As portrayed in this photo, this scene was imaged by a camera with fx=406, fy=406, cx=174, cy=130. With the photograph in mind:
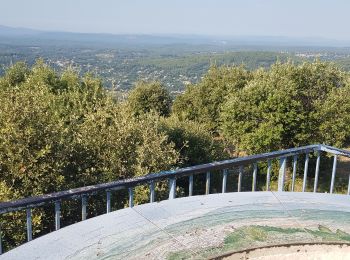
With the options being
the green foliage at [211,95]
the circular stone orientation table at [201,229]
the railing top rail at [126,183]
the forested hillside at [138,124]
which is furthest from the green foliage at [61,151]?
the green foliage at [211,95]

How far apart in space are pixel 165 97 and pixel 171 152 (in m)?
19.6

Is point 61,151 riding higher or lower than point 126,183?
lower

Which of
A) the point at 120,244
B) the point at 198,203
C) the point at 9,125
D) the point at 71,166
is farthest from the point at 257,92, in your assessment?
the point at 120,244

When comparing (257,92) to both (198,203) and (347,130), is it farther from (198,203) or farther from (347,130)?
(198,203)

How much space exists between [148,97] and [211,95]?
4915 mm

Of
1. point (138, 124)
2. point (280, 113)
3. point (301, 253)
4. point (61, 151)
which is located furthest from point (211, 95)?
point (301, 253)

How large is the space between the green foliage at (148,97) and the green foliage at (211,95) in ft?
3.94

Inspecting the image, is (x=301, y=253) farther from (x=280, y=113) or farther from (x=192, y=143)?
(x=280, y=113)

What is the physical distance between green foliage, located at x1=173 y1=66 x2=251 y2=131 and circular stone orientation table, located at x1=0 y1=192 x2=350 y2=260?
23043mm

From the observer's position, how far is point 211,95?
2931 cm

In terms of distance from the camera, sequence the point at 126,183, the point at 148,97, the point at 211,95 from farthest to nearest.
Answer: the point at 148,97, the point at 211,95, the point at 126,183

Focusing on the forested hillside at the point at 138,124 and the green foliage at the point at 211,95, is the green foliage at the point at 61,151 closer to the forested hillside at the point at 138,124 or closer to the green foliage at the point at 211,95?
the forested hillside at the point at 138,124

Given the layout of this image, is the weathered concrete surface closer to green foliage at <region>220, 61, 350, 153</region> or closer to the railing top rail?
the railing top rail

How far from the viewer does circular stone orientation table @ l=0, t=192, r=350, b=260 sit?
3482 mm
